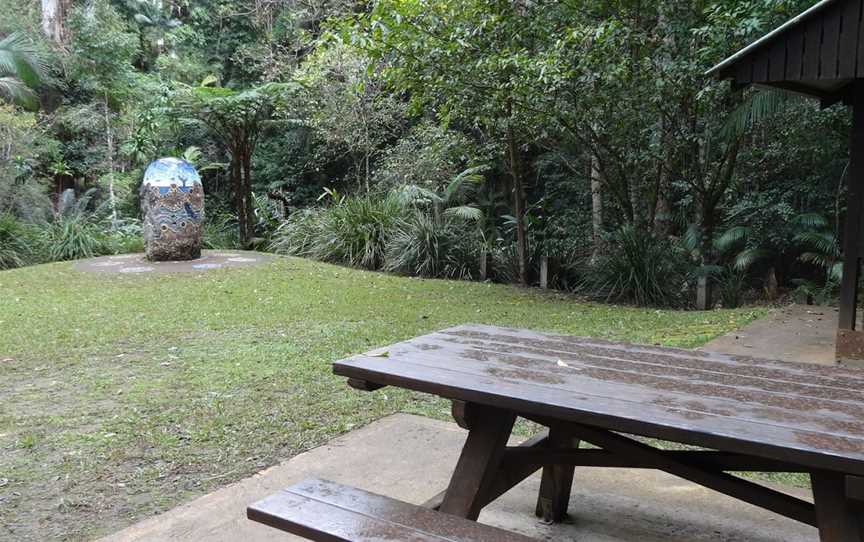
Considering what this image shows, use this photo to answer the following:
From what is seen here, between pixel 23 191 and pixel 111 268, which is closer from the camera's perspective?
pixel 111 268

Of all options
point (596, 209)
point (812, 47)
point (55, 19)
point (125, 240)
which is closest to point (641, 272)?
point (596, 209)

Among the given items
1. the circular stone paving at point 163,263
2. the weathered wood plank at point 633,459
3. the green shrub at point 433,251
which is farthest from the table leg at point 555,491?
the circular stone paving at point 163,263

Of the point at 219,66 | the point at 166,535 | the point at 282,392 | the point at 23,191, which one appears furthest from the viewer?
the point at 219,66

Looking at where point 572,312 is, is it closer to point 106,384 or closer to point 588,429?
point 106,384

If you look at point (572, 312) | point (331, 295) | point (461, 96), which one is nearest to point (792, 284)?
point (572, 312)

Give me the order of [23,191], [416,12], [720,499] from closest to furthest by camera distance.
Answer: [720,499]
[416,12]
[23,191]

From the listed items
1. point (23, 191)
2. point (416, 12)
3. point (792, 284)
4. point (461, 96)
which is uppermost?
point (416, 12)

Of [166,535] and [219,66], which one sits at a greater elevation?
[219,66]

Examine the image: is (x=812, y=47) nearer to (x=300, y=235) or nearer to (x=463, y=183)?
(x=463, y=183)

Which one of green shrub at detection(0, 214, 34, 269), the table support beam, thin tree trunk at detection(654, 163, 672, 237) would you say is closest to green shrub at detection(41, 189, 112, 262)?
green shrub at detection(0, 214, 34, 269)

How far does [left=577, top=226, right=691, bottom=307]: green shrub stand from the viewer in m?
9.30

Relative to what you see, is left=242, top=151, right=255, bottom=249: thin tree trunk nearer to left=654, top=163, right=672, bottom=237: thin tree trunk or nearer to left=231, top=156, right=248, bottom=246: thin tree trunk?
left=231, top=156, right=248, bottom=246: thin tree trunk

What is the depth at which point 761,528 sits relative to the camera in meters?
2.79

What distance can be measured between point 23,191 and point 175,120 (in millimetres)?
3580
